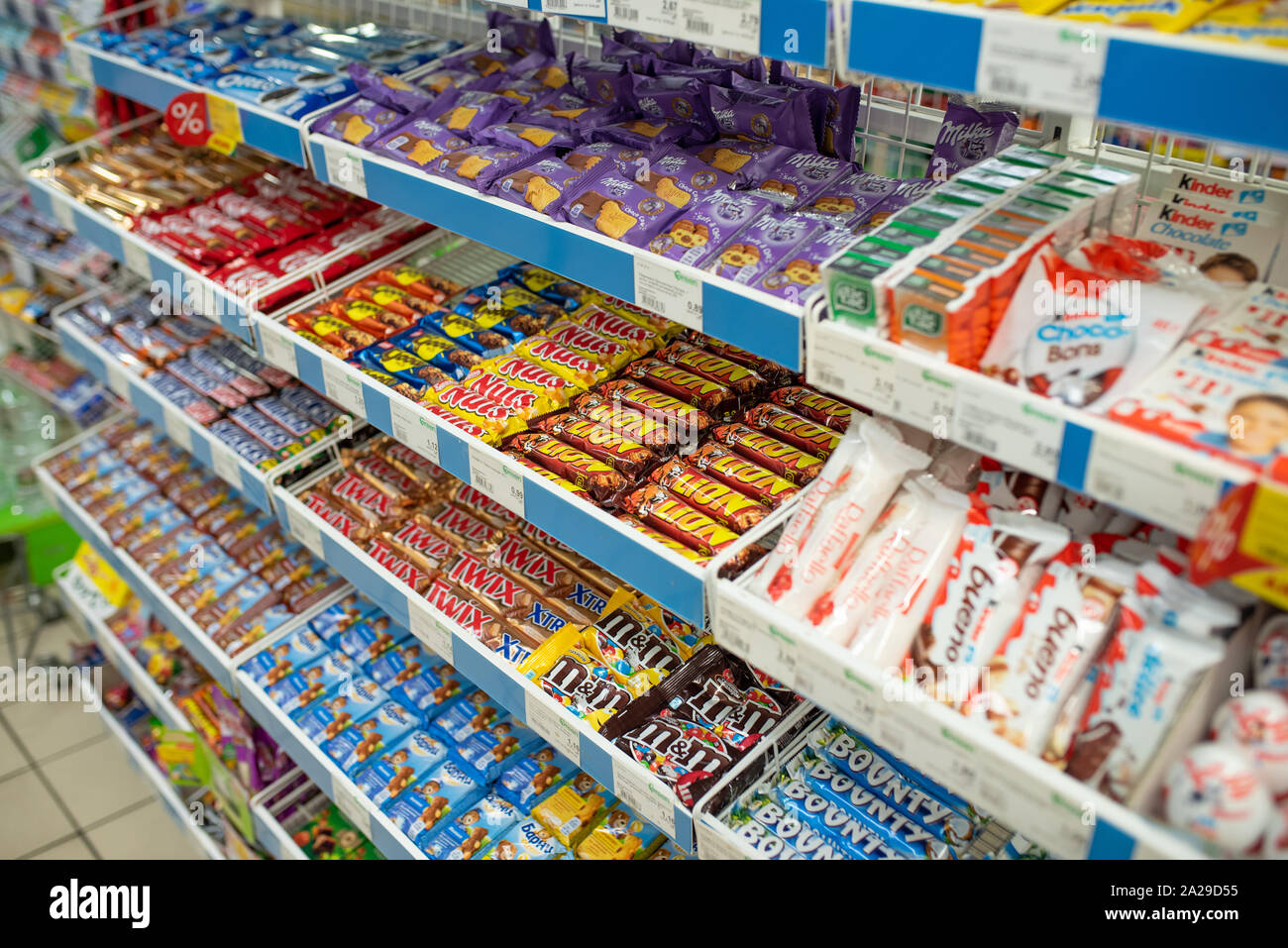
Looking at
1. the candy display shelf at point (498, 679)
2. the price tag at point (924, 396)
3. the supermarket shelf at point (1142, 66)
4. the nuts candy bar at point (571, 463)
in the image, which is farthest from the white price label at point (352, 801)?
the supermarket shelf at point (1142, 66)

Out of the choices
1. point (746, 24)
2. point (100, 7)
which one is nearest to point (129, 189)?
point (100, 7)

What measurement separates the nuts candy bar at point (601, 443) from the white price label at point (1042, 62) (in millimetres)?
871

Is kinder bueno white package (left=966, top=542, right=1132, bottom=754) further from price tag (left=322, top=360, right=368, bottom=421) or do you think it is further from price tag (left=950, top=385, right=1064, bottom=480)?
price tag (left=322, top=360, right=368, bottom=421)

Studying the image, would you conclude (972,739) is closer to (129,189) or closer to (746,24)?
(746,24)

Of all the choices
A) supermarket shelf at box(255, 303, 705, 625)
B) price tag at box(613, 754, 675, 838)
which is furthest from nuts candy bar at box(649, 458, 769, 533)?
price tag at box(613, 754, 675, 838)

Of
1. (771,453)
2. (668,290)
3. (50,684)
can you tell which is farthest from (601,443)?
(50,684)

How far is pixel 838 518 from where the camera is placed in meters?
1.34

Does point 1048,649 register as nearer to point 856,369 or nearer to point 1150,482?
point 1150,482

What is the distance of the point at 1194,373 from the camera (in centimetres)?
109

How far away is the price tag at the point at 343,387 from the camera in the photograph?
6.60 feet

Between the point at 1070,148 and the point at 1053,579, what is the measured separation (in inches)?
31.6

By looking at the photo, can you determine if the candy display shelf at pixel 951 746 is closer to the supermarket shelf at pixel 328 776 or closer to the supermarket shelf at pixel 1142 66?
the supermarket shelf at pixel 1142 66

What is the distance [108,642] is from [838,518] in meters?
2.90

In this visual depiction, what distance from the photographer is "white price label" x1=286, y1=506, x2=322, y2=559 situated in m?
2.28
